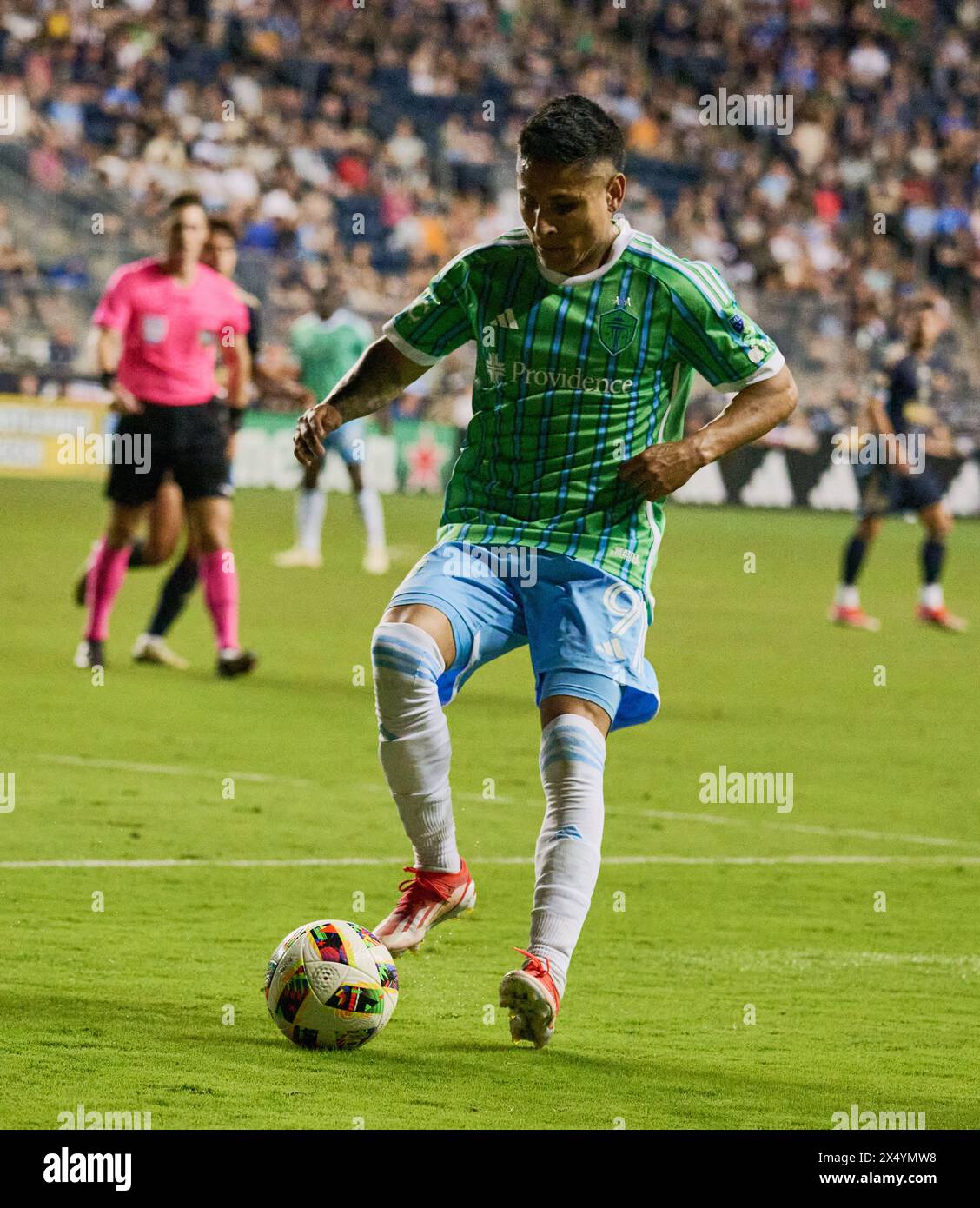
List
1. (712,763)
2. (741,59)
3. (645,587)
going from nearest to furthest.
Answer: (645,587) < (712,763) < (741,59)

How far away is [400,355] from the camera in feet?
19.3

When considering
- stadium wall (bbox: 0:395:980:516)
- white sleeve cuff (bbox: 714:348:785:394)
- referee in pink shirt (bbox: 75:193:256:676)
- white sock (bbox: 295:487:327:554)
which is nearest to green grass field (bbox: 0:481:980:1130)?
referee in pink shirt (bbox: 75:193:256:676)

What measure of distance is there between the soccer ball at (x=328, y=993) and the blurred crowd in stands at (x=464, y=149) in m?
22.0

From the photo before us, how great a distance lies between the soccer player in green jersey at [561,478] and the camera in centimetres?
533

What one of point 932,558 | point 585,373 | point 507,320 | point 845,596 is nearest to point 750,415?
point 585,373

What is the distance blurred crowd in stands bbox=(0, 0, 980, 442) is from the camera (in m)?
28.5

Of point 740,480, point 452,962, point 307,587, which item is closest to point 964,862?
point 452,962

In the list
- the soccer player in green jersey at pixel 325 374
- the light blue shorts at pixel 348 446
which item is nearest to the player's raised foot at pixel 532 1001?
the light blue shorts at pixel 348 446

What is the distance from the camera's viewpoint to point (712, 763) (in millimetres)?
10594

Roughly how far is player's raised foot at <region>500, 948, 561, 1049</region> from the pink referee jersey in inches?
314

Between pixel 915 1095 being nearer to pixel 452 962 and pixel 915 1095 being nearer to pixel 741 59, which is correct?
pixel 452 962

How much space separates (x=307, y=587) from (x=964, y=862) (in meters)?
10.3

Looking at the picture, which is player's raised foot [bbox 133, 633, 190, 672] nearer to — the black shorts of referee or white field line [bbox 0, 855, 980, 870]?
the black shorts of referee

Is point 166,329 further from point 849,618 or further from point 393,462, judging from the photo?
point 393,462
